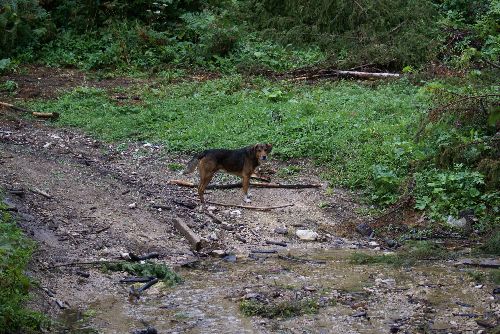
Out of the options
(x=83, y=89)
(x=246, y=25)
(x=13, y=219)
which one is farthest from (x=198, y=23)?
(x=13, y=219)

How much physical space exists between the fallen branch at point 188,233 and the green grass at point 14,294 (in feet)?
9.89

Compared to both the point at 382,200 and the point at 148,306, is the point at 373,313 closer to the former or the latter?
the point at 148,306

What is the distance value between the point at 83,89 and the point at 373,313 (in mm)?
11664

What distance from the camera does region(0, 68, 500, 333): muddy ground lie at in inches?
306

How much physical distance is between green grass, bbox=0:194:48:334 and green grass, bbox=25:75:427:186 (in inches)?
268

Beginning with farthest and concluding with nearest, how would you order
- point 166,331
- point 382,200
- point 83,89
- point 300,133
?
1. point 83,89
2. point 300,133
3. point 382,200
4. point 166,331

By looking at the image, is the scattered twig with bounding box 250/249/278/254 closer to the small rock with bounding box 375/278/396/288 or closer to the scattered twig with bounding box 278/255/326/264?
the scattered twig with bounding box 278/255/326/264

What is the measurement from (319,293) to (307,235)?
245 cm

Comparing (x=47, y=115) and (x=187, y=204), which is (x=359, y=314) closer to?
(x=187, y=204)

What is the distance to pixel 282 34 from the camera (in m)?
21.2

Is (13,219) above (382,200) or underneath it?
above

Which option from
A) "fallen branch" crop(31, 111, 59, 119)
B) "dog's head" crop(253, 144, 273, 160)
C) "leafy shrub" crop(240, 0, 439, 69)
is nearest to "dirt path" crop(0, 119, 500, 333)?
"dog's head" crop(253, 144, 273, 160)

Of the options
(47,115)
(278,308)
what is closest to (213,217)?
(278,308)

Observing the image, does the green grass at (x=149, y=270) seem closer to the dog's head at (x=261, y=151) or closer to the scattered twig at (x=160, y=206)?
the scattered twig at (x=160, y=206)
